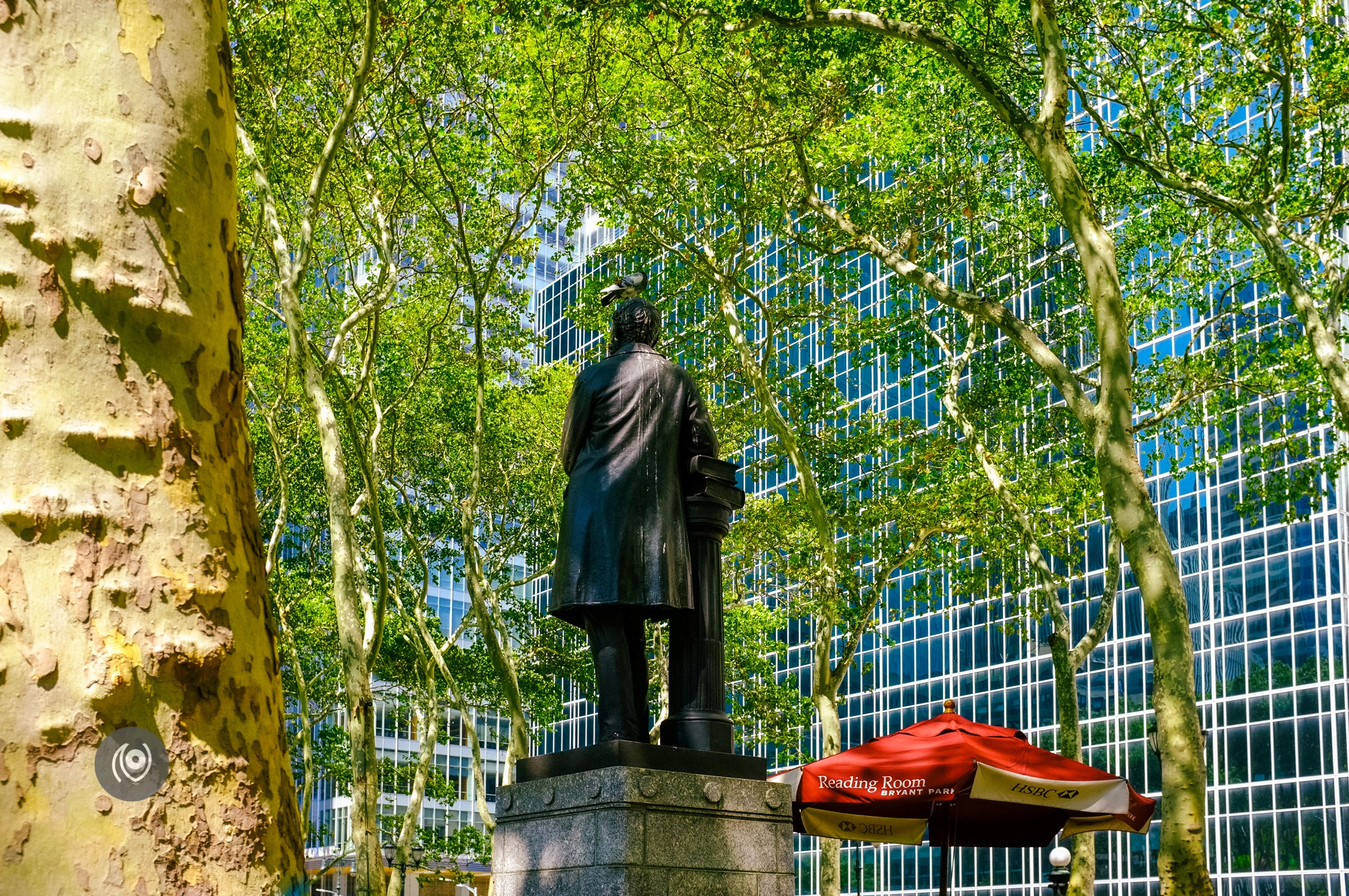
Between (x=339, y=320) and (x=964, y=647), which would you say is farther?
(x=964, y=647)

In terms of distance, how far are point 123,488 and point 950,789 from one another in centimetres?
849

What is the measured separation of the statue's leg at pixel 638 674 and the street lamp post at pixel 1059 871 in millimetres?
7097

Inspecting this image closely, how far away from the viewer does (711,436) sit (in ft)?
23.1

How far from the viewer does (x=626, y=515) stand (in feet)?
21.8

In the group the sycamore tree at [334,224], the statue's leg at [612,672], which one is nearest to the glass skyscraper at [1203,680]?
the sycamore tree at [334,224]

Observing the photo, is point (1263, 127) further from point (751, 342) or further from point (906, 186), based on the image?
point (751, 342)

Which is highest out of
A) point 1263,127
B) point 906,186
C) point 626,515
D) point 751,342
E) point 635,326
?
point 906,186

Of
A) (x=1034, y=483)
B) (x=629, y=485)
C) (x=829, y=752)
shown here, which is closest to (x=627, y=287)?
(x=629, y=485)

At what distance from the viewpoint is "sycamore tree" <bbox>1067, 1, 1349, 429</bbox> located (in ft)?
43.5

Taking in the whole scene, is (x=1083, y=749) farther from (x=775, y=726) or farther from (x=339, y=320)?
(x=339, y=320)

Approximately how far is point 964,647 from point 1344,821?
16525 mm

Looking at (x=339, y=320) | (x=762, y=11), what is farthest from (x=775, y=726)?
(x=762, y=11)

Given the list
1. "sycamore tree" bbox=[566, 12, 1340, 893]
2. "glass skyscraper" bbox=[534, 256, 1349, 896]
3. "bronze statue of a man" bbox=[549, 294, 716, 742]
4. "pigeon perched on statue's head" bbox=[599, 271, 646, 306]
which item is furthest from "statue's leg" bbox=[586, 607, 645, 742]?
"glass skyscraper" bbox=[534, 256, 1349, 896]

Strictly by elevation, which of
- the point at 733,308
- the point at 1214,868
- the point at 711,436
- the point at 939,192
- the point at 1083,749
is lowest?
the point at 1214,868
